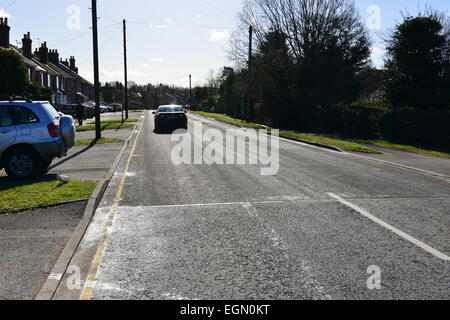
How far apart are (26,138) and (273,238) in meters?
7.49

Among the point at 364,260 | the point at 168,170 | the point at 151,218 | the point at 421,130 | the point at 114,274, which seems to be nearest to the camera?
the point at 114,274

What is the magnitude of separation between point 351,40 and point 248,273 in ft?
124

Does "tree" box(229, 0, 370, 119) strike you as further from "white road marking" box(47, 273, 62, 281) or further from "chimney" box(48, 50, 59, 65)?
"chimney" box(48, 50, 59, 65)

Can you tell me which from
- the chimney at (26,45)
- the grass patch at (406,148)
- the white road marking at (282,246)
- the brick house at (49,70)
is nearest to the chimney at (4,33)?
the brick house at (49,70)

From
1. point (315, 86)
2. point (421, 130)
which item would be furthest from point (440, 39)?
point (315, 86)

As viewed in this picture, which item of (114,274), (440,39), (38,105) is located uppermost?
(440,39)

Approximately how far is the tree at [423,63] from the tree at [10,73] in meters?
28.6

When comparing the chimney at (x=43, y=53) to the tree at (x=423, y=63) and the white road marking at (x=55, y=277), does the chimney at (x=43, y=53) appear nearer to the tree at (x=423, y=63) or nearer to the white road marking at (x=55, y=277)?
the tree at (x=423, y=63)

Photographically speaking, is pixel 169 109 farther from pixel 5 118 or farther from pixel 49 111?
pixel 5 118

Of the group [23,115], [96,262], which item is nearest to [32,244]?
[96,262]

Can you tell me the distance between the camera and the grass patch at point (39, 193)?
8.30 metres
